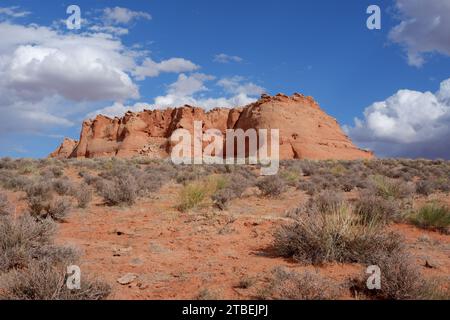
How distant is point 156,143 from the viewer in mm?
72312

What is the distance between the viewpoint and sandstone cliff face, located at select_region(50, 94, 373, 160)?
193 feet

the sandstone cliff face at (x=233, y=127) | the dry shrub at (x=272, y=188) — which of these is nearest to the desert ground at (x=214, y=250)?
the dry shrub at (x=272, y=188)

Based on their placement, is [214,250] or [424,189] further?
[424,189]

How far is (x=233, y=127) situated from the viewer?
2773 inches

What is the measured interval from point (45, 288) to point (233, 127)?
219ft

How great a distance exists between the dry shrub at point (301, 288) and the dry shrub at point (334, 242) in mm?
1005

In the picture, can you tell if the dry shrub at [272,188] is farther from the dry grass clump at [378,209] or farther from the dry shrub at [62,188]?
the dry shrub at [62,188]

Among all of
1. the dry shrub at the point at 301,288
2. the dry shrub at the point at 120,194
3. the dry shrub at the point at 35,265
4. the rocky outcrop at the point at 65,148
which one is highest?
the rocky outcrop at the point at 65,148

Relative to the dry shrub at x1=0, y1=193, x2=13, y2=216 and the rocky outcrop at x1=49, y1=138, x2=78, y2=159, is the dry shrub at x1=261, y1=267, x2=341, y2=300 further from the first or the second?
the rocky outcrop at x1=49, y1=138, x2=78, y2=159

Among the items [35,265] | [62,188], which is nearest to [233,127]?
[62,188]

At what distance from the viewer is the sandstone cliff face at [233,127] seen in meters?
58.8

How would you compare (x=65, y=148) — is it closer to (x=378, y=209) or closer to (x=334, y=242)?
(x=378, y=209)
